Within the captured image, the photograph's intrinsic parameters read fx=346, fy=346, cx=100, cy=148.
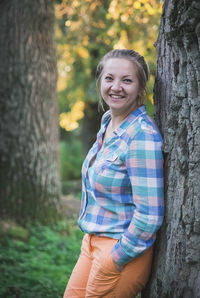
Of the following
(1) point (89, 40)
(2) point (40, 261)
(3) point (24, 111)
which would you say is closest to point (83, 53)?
(1) point (89, 40)

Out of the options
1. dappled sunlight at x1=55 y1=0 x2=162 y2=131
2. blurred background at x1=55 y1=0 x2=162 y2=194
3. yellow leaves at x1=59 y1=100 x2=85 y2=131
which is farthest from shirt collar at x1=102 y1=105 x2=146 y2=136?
yellow leaves at x1=59 y1=100 x2=85 y2=131

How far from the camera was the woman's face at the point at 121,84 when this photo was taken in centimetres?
224

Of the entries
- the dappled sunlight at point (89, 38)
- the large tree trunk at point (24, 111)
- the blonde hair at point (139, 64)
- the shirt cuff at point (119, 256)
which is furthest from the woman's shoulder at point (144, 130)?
the large tree trunk at point (24, 111)

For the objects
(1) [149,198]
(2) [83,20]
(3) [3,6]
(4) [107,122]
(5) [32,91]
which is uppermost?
(2) [83,20]

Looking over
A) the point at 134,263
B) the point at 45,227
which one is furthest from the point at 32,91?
the point at 134,263

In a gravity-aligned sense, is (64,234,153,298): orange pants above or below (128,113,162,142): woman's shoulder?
below

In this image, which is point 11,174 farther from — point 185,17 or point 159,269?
point 185,17

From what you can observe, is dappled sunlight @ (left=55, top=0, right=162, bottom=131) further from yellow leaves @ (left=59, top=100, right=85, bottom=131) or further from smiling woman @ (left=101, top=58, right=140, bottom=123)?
smiling woman @ (left=101, top=58, right=140, bottom=123)

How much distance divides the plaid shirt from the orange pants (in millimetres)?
75

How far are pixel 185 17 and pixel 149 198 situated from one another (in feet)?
3.30

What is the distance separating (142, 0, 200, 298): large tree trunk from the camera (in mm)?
1922

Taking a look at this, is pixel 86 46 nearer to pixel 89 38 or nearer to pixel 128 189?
pixel 89 38

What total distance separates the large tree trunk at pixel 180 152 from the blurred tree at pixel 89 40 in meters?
2.40

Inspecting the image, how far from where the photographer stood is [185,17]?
6.07 feet
